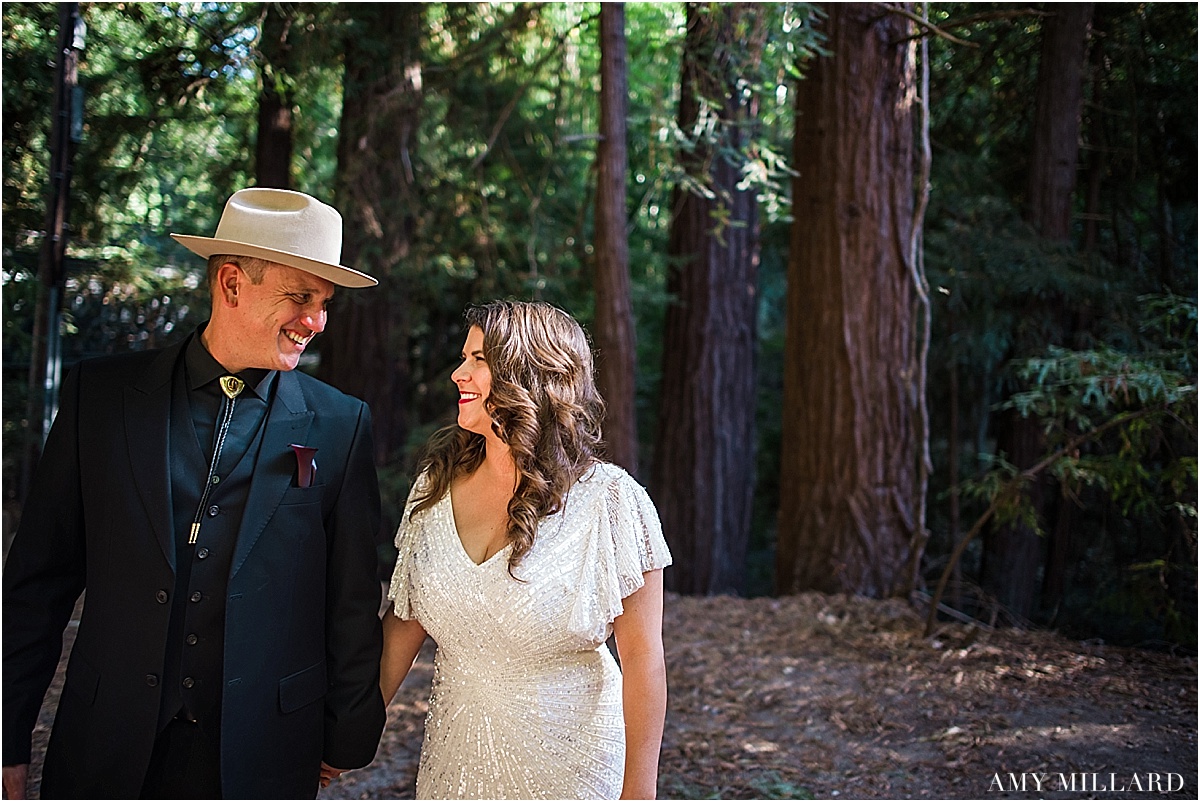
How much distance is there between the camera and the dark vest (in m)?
2.34

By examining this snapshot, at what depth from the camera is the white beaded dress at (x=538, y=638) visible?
2471 mm

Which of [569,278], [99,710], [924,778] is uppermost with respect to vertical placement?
[569,278]

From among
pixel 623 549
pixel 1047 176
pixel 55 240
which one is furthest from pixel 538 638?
pixel 1047 176

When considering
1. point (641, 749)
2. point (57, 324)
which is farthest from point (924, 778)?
point (57, 324)

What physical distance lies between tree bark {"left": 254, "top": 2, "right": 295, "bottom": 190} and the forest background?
0.03 meters

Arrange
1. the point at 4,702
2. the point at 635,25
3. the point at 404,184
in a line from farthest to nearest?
the point at 635,25, the point at 404,184, the point at 4,702

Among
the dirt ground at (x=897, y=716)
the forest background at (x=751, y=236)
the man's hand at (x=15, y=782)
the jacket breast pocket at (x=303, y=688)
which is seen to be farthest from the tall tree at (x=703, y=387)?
the man's hand at (x=15, y=782)

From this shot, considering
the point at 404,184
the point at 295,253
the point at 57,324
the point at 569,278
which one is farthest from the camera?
the point at 569,278

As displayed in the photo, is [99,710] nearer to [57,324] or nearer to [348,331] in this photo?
[57,324]

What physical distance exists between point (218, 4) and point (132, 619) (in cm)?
636

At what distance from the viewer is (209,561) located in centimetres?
236

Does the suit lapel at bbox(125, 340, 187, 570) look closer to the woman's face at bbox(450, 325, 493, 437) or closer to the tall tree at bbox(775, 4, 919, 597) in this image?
the woman's face at bbox(450, 325, 493, 437)

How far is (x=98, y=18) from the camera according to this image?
721 cm

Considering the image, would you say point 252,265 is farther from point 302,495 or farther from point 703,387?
→ point 703,387
